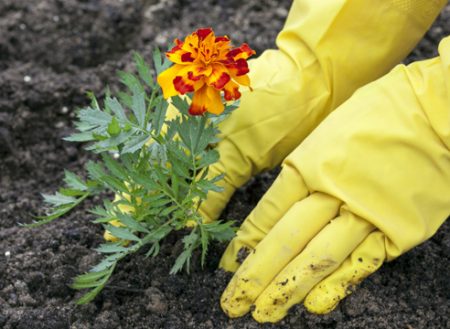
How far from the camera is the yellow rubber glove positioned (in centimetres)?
222

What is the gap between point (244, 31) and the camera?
10.2ft

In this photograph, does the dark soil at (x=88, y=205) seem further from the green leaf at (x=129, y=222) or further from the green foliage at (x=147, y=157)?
the green leaf at (x=129, y=222)

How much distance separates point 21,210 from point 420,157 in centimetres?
131

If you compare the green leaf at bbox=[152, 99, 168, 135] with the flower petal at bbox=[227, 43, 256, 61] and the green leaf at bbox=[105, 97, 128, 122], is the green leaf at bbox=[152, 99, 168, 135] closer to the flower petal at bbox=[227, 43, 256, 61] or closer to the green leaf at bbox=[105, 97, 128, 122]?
the green leaf at bbox=[105, 97, 128, 122]

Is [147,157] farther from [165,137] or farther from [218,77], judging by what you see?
[218,77]

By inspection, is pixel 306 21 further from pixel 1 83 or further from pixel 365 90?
pixel 1 83

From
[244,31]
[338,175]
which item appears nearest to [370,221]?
[338,175]

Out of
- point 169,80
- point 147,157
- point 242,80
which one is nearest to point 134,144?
point 147,157

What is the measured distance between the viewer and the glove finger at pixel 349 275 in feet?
6.21

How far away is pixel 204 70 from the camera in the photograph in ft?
5.29

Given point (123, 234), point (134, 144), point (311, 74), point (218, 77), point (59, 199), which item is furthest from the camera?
point (311, 74)

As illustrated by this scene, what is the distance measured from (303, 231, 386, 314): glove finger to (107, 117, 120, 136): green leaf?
2.27 feet

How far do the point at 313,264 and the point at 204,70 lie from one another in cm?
61

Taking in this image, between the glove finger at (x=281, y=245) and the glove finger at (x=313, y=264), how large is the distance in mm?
26
